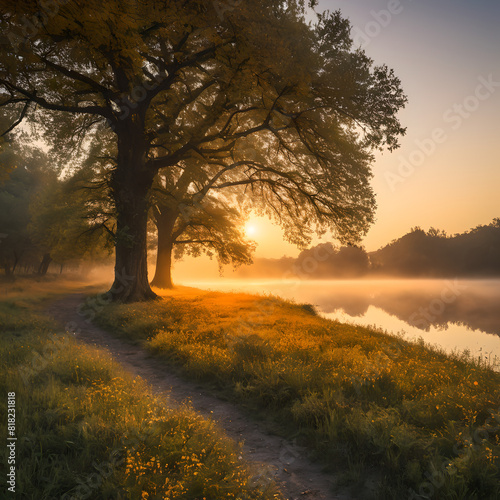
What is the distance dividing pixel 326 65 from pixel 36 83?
1280cm

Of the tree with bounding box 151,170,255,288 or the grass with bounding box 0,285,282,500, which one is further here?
the tree with bounding box 151,170,255,288

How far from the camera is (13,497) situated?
300 centimetres

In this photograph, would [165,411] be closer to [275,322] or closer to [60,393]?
[60,393]

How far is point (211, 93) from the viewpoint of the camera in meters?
18.9

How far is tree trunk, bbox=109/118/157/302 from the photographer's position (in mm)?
17094

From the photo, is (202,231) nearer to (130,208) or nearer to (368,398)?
(130,208)

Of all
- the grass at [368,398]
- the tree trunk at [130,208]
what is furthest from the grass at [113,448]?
the tree trunk at [130,208]

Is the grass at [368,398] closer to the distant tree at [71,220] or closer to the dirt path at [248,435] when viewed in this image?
the dirt path at [248,435]

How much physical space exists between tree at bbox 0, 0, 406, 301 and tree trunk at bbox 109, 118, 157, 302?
57mm

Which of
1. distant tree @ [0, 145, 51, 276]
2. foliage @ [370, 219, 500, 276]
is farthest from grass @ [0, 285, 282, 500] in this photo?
foliage @ [370, 219, 500, 276]

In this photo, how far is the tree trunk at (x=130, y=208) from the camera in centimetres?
1709

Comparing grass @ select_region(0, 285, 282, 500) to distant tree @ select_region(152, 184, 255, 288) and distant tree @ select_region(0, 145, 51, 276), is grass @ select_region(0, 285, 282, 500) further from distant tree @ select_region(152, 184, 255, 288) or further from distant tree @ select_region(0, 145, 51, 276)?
distant tree @ select_region(0, 145, 51, 276)

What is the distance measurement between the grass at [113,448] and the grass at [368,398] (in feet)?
4.50

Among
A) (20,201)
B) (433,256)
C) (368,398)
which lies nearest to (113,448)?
(368,398)
